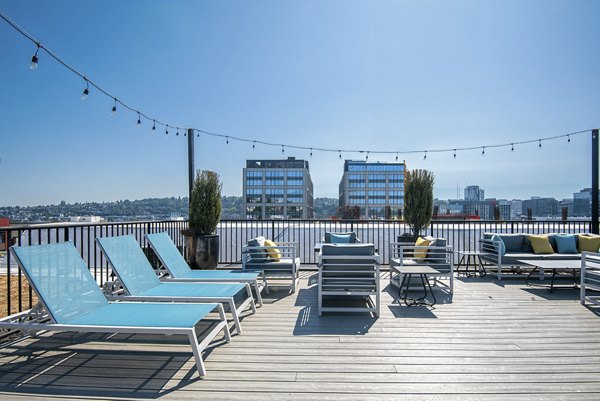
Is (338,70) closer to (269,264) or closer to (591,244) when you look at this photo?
(269,264)

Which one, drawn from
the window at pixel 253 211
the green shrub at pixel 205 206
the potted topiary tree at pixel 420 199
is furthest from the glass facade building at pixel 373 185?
the green shrub at pixel 205 206

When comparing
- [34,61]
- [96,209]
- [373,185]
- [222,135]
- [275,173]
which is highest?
[275,173]

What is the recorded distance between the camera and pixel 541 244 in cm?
673

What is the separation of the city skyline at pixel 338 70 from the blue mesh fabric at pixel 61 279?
2.90 m

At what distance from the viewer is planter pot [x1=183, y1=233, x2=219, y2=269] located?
6609 mm

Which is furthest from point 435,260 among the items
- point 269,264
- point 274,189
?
point 274,189

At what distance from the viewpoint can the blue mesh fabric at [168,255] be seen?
448 cm

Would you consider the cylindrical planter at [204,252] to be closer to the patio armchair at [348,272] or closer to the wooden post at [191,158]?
the wooden post at [191,158]

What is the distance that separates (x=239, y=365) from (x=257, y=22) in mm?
7394

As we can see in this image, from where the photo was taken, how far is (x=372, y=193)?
8200cm

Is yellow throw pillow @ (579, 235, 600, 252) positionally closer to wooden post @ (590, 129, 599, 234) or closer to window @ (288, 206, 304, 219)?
wooden post @ (590, 129, 599, 234)

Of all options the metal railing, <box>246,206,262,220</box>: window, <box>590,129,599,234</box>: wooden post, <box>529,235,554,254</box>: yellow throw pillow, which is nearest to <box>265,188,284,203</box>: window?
<box>246,206,262,220</box>: window

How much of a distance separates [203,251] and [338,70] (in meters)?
5.61

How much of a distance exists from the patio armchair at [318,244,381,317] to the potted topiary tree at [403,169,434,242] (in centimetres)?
328
